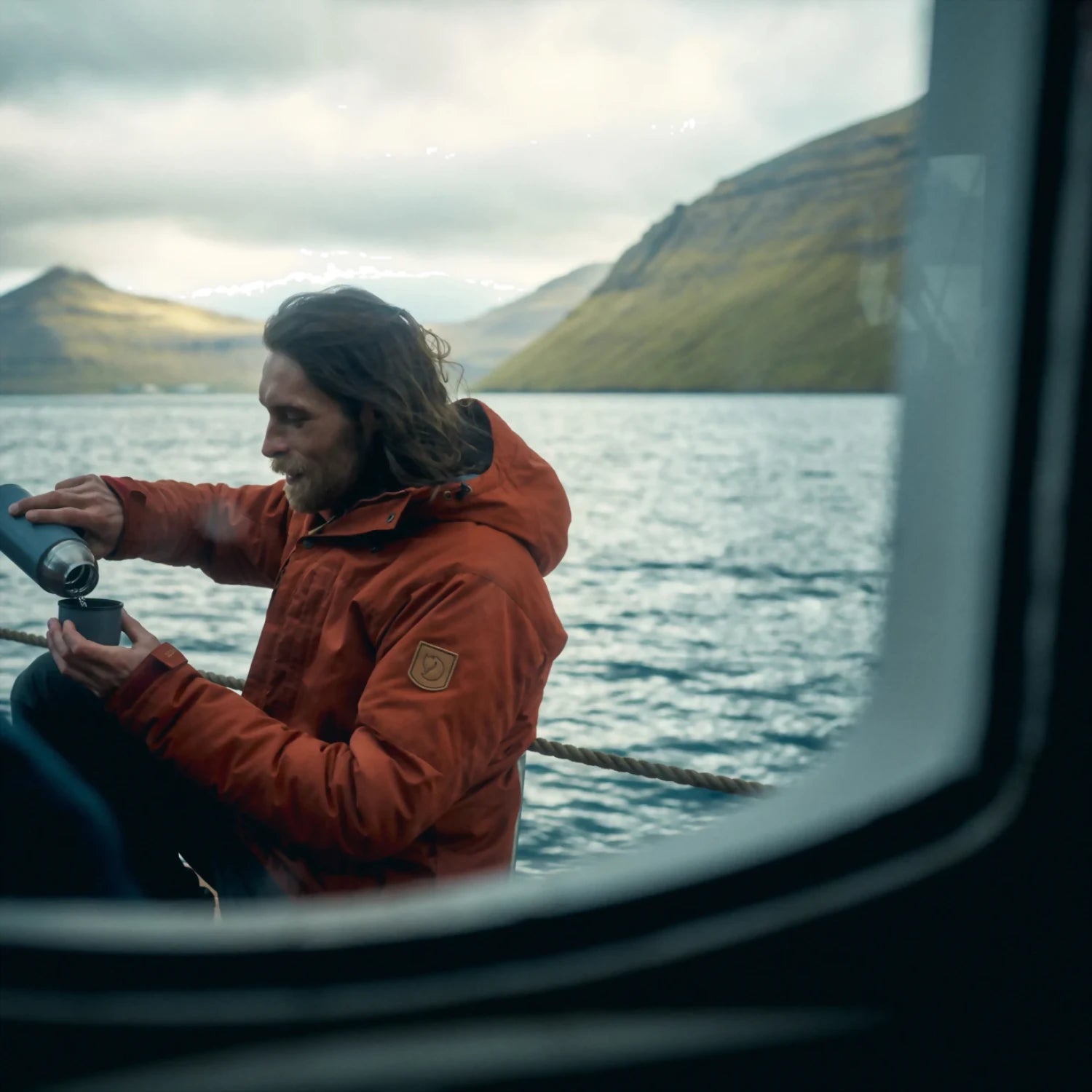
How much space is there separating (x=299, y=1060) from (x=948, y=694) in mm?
492

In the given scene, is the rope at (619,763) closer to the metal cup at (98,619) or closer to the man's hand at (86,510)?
the man's hand at (86,510)

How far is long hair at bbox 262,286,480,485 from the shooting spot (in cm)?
172

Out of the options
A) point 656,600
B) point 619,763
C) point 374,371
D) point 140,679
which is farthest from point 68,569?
point 656,600

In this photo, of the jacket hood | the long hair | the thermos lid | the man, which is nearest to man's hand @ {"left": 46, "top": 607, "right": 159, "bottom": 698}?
the man

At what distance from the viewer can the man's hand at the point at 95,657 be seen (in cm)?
155

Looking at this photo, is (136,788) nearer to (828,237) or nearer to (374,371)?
(374,371)

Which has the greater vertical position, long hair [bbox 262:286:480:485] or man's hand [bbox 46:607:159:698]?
long hair [bbox 262:286:480:485]

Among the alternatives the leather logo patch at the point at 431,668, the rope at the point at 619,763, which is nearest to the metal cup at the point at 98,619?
the leather logo patch at the point at 431,668

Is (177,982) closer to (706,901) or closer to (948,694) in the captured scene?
(706,901)

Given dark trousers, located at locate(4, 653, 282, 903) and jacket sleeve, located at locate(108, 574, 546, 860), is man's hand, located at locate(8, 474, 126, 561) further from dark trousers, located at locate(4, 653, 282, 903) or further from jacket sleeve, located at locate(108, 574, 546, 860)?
jacket sleeve, located at locate(108, 574, 546, 860)

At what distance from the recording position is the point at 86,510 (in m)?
1.96

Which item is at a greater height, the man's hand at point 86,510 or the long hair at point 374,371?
the long hair at point 374,371

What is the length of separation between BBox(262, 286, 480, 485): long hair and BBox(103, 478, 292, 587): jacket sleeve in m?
0.48

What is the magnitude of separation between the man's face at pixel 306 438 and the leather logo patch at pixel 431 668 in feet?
1.32
